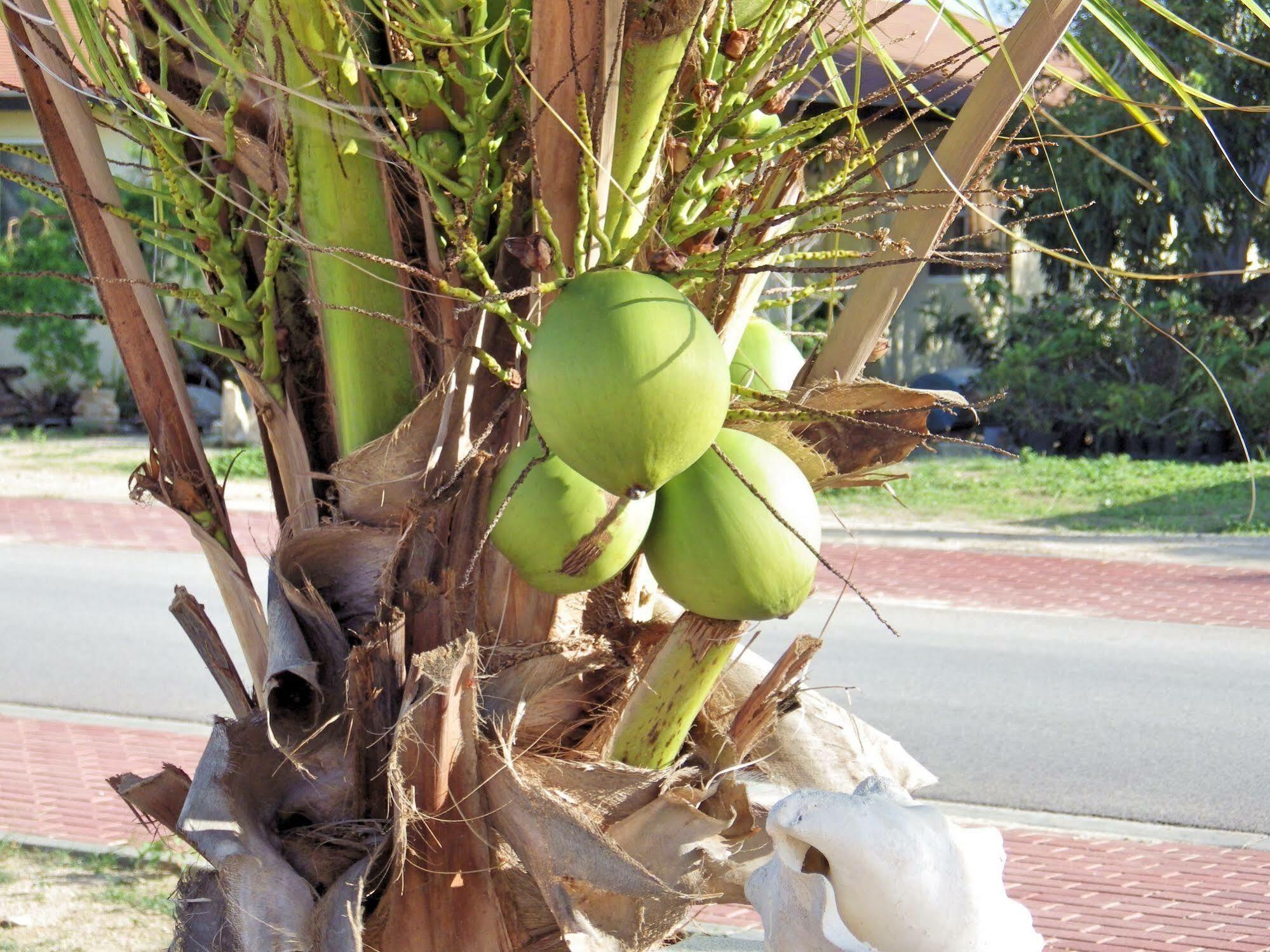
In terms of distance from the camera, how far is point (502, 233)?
141 centimetres

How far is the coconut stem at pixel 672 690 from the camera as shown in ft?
4.69

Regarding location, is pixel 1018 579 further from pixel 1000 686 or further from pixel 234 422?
pixel 234 422

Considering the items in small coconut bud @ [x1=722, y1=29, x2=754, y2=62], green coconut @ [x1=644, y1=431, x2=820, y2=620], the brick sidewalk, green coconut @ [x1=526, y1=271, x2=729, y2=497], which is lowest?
the brick sidewalk

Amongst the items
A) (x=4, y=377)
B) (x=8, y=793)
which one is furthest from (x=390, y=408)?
(x=4, y=377)

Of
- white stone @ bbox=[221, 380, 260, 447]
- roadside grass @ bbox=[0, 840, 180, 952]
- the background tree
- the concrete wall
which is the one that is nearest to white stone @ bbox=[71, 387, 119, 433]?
the concrete wall

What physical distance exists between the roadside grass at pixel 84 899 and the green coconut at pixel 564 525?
2.84 meters

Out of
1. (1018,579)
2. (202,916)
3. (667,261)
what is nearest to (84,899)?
(202,916)

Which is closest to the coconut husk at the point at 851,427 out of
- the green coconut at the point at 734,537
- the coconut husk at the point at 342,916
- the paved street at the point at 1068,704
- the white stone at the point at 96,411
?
the green coconut at the point at 734,537

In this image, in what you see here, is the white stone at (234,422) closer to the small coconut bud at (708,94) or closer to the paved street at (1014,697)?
the paved street at (1014,697)

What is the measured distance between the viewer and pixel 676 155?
1.51 meters

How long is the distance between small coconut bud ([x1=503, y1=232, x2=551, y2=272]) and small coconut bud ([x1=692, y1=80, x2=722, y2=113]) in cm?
31

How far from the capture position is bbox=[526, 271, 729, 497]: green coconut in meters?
1.13

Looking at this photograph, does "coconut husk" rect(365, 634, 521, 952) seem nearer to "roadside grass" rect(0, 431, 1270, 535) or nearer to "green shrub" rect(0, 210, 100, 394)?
"roadside grass" rect(0, 431, 1270, 535)

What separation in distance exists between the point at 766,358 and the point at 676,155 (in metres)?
0.30
